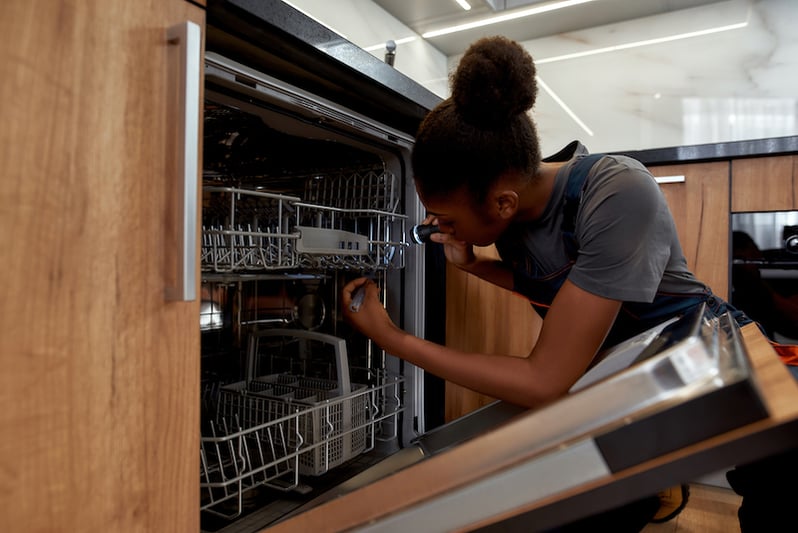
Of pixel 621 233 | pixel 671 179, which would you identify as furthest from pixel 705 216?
pixel 621 233

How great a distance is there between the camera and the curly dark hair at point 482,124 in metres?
0.75

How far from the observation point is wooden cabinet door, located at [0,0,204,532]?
0.43 meters

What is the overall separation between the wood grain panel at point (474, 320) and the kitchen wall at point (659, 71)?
114cm

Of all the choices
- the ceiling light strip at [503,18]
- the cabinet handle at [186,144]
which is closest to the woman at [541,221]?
the cabinet handle at [186,144]

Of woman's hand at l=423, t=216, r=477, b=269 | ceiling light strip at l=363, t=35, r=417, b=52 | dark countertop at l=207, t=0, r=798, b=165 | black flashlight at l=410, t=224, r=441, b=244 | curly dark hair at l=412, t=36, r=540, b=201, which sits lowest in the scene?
woman's hand at l=423, t=216, r=477, b=269

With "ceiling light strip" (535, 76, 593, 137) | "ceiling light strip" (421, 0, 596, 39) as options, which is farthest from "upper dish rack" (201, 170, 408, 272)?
"ceiling light strip" (535, 76, 593, 137)

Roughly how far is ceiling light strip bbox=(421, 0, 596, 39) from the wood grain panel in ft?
4.51

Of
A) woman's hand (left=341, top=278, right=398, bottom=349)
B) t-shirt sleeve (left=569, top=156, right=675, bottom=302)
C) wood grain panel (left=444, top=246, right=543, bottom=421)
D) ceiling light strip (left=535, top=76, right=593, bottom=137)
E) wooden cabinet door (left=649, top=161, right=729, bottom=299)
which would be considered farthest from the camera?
ceiling light strip (left=535, top=76, right=593, bottom=137)

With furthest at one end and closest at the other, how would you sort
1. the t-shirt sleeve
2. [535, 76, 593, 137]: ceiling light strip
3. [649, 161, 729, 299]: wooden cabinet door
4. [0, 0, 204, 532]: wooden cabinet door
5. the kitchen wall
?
[535, 76, 593, 137]: ceiling light strip
the kitchen wall
[649, 161, 729, 299]: wooden cabinet door
the t-shirt sleeve
[0, 0, 204, 532]: wooden cabinet door

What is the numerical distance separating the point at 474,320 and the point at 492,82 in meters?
0.60

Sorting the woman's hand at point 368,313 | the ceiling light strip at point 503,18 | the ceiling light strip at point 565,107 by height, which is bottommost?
the woman's hand at point 368,313

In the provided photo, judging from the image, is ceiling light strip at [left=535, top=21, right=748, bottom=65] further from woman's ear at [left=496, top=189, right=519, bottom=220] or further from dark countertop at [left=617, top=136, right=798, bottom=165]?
woman's ear at [left=496, top=189, right=519, bottom=220]

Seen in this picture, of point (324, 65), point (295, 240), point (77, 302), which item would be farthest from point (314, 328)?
point (77, 302)

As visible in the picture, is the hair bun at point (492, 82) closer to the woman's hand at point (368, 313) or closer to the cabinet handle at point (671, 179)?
the woman's hand at point (368, 313)
